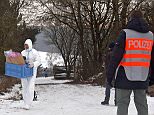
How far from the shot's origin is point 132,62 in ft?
22.7

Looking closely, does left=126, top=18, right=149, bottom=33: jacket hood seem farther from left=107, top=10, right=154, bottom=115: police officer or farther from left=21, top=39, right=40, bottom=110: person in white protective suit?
left=21, top=39, right=40, bottom=110: person in white protective suit

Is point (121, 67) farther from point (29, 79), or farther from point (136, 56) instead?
point (29, 79)

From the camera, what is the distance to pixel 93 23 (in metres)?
30.8

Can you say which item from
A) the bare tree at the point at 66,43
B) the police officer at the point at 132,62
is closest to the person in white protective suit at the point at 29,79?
the police officer at the point at 132,62

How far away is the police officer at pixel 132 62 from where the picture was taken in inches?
270

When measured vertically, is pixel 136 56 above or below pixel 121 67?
above

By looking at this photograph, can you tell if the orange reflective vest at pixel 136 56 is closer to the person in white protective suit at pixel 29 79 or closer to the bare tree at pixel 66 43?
the person in white protective suit at pixel 29 79

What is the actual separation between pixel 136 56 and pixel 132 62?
0.12 m

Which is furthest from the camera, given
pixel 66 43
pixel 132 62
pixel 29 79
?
pixel 66 43

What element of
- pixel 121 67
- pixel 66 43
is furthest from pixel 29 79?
pixel 66 43

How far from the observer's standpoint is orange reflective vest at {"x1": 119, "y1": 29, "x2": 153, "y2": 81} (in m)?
6.89

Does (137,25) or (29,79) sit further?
(29,79)

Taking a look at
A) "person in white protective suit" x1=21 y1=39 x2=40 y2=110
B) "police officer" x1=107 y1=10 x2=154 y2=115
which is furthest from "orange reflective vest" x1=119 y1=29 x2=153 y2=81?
Result: "person in white protective suit" x1=21 y1=39 x2=40 y2=110

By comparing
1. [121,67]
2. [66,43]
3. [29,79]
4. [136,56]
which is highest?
[66,43]
